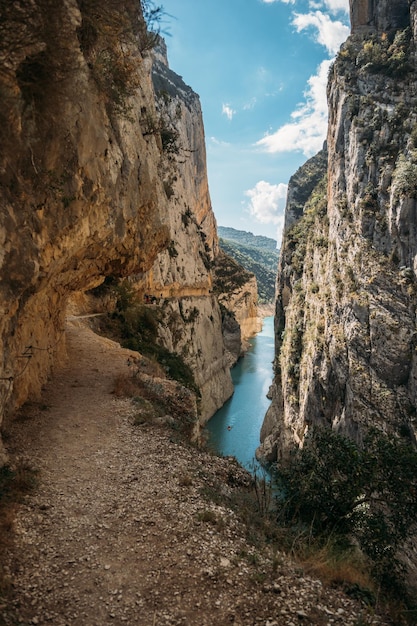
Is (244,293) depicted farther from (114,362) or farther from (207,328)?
(114,362)

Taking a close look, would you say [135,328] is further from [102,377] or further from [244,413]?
[244,413]

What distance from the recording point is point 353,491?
6.46 metres

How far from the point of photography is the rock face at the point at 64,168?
4484mm

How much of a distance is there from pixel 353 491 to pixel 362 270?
57.8 feet

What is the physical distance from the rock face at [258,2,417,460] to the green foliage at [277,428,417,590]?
1222 centimetres

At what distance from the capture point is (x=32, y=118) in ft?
15.7

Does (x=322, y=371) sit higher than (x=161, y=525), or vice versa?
(x=161, y=525)

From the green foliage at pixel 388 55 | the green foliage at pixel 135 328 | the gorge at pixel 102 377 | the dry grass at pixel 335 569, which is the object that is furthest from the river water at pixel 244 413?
the green foliage at pixel 388 55

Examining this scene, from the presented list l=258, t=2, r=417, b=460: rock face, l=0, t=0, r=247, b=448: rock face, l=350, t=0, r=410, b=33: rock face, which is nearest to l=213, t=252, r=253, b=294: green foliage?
l=258, t=2, r=417, b=460: rock face

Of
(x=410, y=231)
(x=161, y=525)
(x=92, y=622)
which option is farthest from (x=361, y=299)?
(x=92, y=622)

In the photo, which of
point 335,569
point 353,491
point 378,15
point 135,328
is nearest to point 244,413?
point 135,328

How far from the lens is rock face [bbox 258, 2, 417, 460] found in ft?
62.4

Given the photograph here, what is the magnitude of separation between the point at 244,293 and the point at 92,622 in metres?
65.6

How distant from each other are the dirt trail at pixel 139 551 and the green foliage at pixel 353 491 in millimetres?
1263
